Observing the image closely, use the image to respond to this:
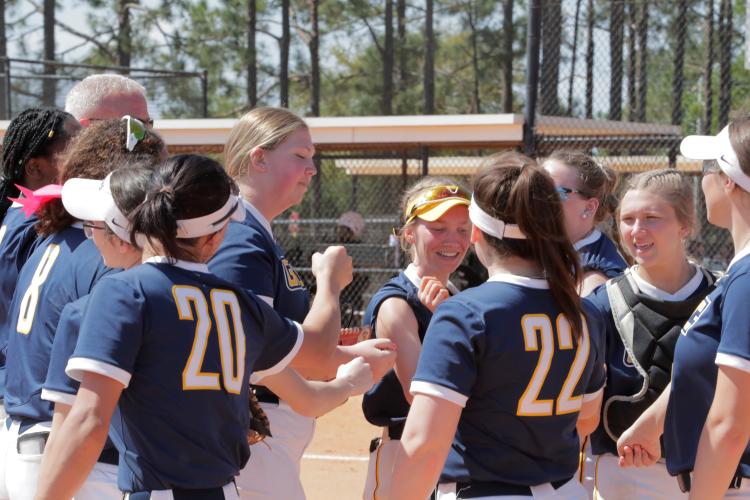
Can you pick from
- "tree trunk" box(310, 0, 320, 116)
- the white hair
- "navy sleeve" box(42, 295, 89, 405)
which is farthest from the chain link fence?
"navy sleeve" box(42, 295, 89, 405)

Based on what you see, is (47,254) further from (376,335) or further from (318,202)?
(318,202)

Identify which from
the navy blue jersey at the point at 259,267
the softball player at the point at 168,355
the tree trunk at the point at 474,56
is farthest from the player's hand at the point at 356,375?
the tree trunk at the point at 474,56

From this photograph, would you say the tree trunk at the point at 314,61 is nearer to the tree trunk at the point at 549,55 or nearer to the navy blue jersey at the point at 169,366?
the tree trunk at the point at 549,55

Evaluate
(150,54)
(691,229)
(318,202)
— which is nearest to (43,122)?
(691,229)

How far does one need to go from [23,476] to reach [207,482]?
803 mm

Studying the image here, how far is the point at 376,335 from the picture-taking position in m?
3.71

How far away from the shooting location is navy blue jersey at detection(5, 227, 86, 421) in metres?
3.08

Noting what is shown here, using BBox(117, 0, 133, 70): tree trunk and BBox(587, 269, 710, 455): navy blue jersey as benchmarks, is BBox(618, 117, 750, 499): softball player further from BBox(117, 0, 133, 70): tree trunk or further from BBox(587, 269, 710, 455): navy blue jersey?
BBox(117, 0, 133, 70): tree trunk

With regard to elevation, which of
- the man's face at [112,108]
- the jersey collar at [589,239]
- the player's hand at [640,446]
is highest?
the man's face at [112,108]

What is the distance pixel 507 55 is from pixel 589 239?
25245mm

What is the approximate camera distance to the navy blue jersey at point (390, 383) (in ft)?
12.1

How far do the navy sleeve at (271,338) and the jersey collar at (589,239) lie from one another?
1738mm

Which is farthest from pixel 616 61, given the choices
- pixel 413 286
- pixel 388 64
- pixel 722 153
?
pixel 722 153

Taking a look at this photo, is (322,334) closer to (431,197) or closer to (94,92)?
(431,197)
